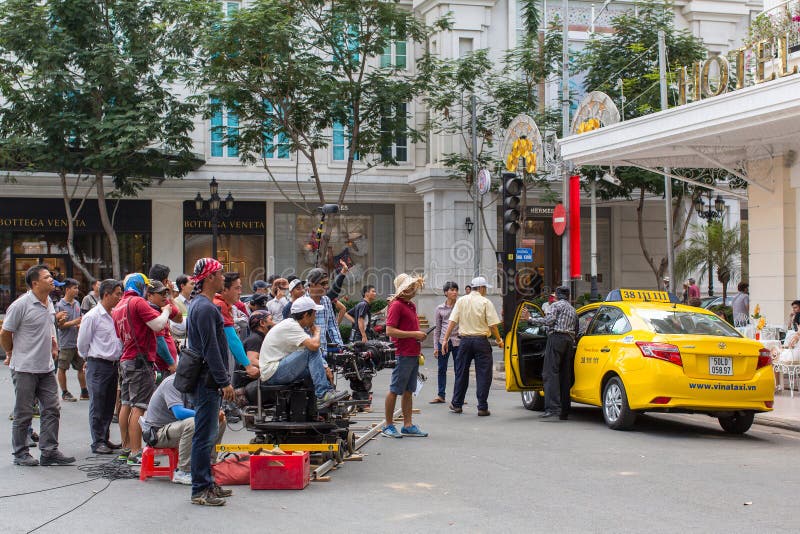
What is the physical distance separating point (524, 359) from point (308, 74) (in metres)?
13.9

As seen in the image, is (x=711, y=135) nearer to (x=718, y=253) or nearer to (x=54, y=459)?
(x=54, y=459)

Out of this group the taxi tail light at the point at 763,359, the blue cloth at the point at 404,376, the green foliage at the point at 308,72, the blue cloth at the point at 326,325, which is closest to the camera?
the blue cloth at the point at 404,376

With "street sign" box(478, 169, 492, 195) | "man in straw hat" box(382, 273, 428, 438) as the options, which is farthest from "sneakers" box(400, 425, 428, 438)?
"street sign" box(478, 169, 492, 195)

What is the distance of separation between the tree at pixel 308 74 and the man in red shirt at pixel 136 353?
15.8 meters

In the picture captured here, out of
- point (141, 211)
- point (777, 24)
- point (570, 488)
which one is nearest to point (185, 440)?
point (570, 488)

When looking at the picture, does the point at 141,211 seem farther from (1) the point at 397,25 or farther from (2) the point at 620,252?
(2) the point at 620,252

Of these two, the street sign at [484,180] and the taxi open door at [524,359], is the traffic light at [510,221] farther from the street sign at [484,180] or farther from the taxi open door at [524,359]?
the street sign at [484,180]

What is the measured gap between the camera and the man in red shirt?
31.1 feet

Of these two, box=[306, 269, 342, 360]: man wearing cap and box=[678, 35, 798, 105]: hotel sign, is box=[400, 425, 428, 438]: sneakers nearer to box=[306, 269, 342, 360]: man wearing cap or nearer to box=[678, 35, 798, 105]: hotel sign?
box=[306, 269, 342, 360]: man wearing cap

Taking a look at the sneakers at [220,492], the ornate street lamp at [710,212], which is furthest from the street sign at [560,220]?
the sneakers at [220,492]

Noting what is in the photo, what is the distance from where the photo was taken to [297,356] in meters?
9.29

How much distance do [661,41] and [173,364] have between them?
54.5 feet

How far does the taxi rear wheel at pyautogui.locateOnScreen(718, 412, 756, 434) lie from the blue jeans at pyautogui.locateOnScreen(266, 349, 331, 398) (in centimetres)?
567

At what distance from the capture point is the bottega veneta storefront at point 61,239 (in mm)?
31203
